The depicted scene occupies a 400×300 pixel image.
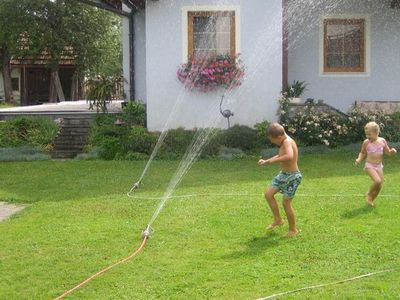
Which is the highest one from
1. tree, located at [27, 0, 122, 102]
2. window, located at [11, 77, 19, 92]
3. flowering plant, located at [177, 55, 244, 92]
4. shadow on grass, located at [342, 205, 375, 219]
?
tree, located at [27, 0, 122, 102]

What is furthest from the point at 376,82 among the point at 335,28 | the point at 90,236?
the point at 90,236

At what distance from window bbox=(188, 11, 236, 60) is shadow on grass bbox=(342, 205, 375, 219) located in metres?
6.99

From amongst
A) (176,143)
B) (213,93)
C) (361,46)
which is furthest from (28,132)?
(361,46)

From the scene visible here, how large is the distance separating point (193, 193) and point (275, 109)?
5.45 metres

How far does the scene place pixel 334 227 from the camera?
21.8 feet

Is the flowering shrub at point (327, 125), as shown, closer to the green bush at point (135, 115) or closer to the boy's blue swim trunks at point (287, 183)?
the green bush at point (135, 115)

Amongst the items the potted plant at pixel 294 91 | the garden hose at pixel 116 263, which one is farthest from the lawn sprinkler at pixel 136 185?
the potted plant at pixel 294 91

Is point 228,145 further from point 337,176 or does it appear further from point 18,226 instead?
point 18,226

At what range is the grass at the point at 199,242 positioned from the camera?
4.98m

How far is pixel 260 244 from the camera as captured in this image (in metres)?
6.13

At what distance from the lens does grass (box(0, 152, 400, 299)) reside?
498cm

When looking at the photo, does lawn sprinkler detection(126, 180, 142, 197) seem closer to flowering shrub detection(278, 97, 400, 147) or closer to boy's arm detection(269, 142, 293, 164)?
boy's arm detection(269, 142, 293, 164)

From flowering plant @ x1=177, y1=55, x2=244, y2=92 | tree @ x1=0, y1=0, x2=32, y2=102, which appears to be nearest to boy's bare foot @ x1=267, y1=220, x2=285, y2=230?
flowering plant @ x1=177, y1=55, x2=244, y2=92

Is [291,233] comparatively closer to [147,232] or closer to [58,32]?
→ [147,232]
